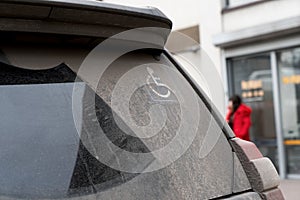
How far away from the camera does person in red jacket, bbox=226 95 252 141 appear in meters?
8.55

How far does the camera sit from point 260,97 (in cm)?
989

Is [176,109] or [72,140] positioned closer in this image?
[72,140]

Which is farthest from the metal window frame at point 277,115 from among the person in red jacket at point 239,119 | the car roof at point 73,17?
the car roof at point 73,17

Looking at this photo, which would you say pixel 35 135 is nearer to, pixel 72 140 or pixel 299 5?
pixel 72 140

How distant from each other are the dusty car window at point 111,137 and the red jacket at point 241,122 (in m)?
6.62

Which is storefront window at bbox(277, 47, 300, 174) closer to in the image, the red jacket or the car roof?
the red jacket

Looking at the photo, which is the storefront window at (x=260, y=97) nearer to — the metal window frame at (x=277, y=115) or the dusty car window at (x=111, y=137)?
the metal window frame at (x=277, y=115)

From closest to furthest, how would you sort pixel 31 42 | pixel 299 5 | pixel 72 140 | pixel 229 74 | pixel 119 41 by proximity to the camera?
pixel 72 140
pixel 31 42
pixel 119 41
pixel 299 5
pixel 229 74

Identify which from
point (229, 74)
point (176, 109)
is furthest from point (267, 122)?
point (176, 109)

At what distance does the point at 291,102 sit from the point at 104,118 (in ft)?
26.8

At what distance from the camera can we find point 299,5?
8.99m

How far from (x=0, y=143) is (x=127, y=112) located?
508 millimetres

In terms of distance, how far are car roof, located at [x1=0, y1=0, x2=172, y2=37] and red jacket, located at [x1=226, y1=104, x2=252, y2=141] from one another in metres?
6.86

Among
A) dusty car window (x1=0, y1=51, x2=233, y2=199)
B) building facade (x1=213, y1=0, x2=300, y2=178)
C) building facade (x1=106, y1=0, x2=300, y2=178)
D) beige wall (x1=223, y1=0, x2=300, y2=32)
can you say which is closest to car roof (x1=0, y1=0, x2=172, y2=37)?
dusty car window (x1=0, y1=51, x2=233, y2=199)
